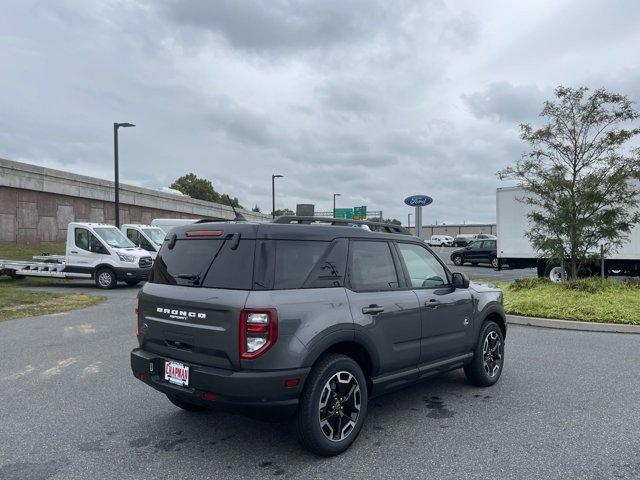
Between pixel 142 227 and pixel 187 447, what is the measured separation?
59.0 ft

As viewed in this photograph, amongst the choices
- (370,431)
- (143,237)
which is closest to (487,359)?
(370,431)

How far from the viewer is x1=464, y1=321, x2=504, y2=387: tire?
5.37m

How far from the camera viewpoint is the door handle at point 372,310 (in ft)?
13.4

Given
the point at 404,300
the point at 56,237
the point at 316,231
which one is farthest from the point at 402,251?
the point at 56,237

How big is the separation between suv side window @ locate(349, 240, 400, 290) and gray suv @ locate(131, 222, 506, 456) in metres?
0.01

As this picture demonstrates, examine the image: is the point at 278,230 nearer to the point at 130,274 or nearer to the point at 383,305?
the point at 383,305

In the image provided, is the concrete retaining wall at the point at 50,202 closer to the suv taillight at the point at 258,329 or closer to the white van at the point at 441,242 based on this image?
the suv taillight at the point at 258,329

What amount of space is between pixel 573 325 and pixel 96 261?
14222 mm

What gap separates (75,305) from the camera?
12.5 meters

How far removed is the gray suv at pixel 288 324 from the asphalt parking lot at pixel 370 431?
36 cm

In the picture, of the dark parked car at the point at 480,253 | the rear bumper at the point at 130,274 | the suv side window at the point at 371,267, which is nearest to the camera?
Answer: the suv side window at the point at 371,267

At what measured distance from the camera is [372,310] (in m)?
4.12

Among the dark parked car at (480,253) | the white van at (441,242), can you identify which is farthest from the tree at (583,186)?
the white van at (441,242)

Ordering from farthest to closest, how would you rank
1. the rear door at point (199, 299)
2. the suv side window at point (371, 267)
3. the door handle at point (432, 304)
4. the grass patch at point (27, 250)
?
the grass patch at point (27, 250) < the door handle at point (432, 304) < the suv side window at point (371, 267) < the rear door at point (199, 299)
